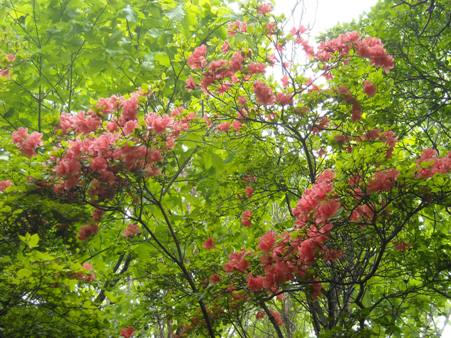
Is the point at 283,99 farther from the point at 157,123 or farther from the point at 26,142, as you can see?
the point at 26,142

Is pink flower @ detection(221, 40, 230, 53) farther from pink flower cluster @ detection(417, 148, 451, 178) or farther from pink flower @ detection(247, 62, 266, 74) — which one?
pink flower cluster @ detection(417, 148, 451, 178)

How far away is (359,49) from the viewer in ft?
11.4

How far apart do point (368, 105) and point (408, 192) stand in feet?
3.58

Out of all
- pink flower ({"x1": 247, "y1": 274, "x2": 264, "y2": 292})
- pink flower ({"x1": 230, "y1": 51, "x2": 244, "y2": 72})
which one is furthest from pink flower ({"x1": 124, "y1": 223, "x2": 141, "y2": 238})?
pink flower ({"x1": 230, "y1": 51, "x2": 244, "y2": 72})

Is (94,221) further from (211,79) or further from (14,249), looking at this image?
(211,79)

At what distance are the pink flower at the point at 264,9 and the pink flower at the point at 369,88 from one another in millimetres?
1071

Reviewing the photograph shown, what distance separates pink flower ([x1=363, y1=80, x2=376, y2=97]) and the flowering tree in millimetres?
15

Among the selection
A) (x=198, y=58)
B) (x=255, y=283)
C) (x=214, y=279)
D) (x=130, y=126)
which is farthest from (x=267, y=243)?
(x=198, y=58)

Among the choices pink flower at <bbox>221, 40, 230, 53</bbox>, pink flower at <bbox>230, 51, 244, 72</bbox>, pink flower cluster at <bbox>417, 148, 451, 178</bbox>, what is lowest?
pink flower cluster at <bbox>417, 148, 451, 178</bbox>

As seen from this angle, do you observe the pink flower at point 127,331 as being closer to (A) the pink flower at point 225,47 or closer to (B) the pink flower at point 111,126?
(B) the pink flower at point 111,126

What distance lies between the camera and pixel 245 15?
3.92 metres

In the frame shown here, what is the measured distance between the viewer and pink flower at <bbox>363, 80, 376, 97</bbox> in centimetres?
326

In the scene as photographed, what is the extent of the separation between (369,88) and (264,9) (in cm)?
116

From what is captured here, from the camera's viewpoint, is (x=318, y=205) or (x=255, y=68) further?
(x=255, y=68)
